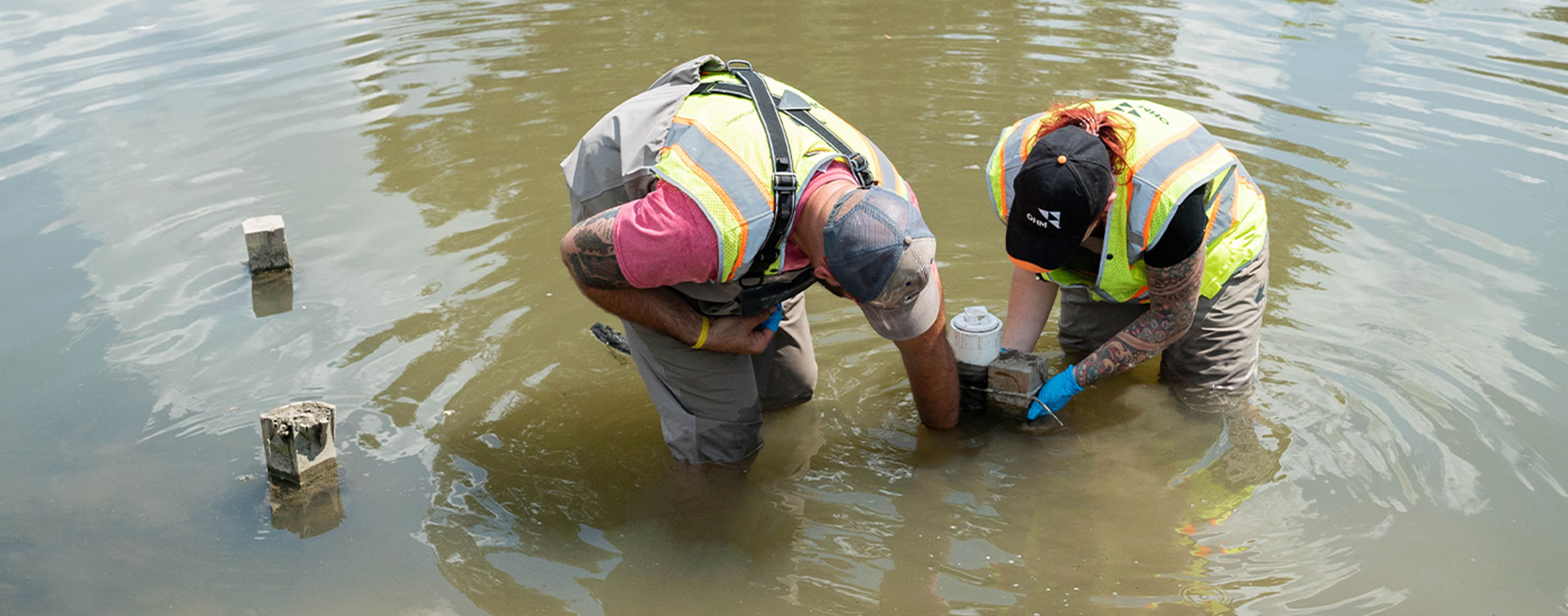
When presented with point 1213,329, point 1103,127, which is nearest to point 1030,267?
point 1103,127

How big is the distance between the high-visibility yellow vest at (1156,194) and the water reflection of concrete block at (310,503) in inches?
101

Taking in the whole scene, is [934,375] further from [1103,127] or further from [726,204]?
[726,204]

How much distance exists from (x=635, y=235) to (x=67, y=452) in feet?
8.91

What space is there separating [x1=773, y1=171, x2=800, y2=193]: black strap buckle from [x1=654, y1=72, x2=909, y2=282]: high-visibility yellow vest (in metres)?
0.02

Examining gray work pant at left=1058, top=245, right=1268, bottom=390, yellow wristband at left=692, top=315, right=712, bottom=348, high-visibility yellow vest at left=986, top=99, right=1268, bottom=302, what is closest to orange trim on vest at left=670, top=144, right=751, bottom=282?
yellow wristband at left=692, top=315, right=712, bottom=348

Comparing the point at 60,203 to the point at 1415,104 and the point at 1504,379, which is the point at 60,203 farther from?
the point at 1415,104

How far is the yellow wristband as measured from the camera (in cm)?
352

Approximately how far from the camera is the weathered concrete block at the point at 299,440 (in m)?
3.75

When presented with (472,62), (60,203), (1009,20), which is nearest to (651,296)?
(60,203)

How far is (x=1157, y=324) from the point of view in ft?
12.4

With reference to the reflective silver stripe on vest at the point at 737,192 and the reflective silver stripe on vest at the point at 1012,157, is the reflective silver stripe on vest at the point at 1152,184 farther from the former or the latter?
the reflective silver stripe on vest at the point at 737,192

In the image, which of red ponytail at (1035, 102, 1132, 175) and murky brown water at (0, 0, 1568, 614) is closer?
red ponytail at (1035, 102, 1132, 175)

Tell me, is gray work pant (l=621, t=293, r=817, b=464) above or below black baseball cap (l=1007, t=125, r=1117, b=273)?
below

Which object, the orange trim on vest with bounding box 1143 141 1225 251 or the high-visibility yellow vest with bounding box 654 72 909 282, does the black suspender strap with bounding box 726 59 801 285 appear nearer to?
the high-visibility yellow vest with bounding box 654 72 909 282
